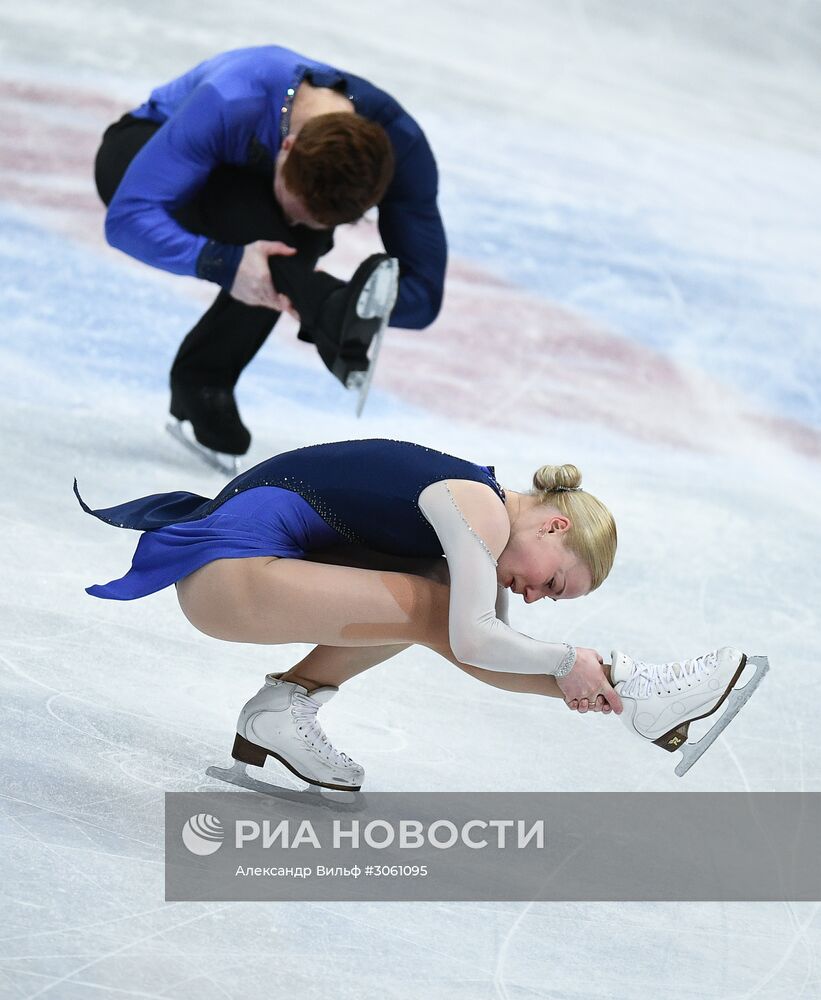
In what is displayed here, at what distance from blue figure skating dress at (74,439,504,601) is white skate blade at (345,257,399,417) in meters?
1.06

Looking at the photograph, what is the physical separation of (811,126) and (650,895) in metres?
6.27

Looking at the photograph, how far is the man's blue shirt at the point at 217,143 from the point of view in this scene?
139 inches

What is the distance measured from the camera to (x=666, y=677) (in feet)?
7.71

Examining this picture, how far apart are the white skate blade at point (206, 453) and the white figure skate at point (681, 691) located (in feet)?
6.30

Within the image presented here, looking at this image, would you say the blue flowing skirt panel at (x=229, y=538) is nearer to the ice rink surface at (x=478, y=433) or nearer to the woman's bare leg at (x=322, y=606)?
the woman's bare leg at (x=322, y=606)

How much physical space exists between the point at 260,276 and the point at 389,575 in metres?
1.38

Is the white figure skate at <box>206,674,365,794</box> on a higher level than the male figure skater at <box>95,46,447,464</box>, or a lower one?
lower

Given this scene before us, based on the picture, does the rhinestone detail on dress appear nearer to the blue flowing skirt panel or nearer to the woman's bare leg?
the woman's bare leg

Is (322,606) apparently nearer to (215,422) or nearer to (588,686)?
(588,686)

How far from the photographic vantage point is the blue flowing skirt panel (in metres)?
2.37

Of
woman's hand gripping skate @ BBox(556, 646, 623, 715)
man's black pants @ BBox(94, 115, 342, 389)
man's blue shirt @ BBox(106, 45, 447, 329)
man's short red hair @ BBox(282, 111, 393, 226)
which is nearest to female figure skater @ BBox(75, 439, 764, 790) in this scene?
woman's hand gripping skate @ BBox(556, 646, 623, 715)

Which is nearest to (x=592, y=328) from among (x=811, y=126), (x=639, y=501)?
(x=639, y=501)

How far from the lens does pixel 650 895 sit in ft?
7.58

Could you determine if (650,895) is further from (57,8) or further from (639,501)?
(57,8)
